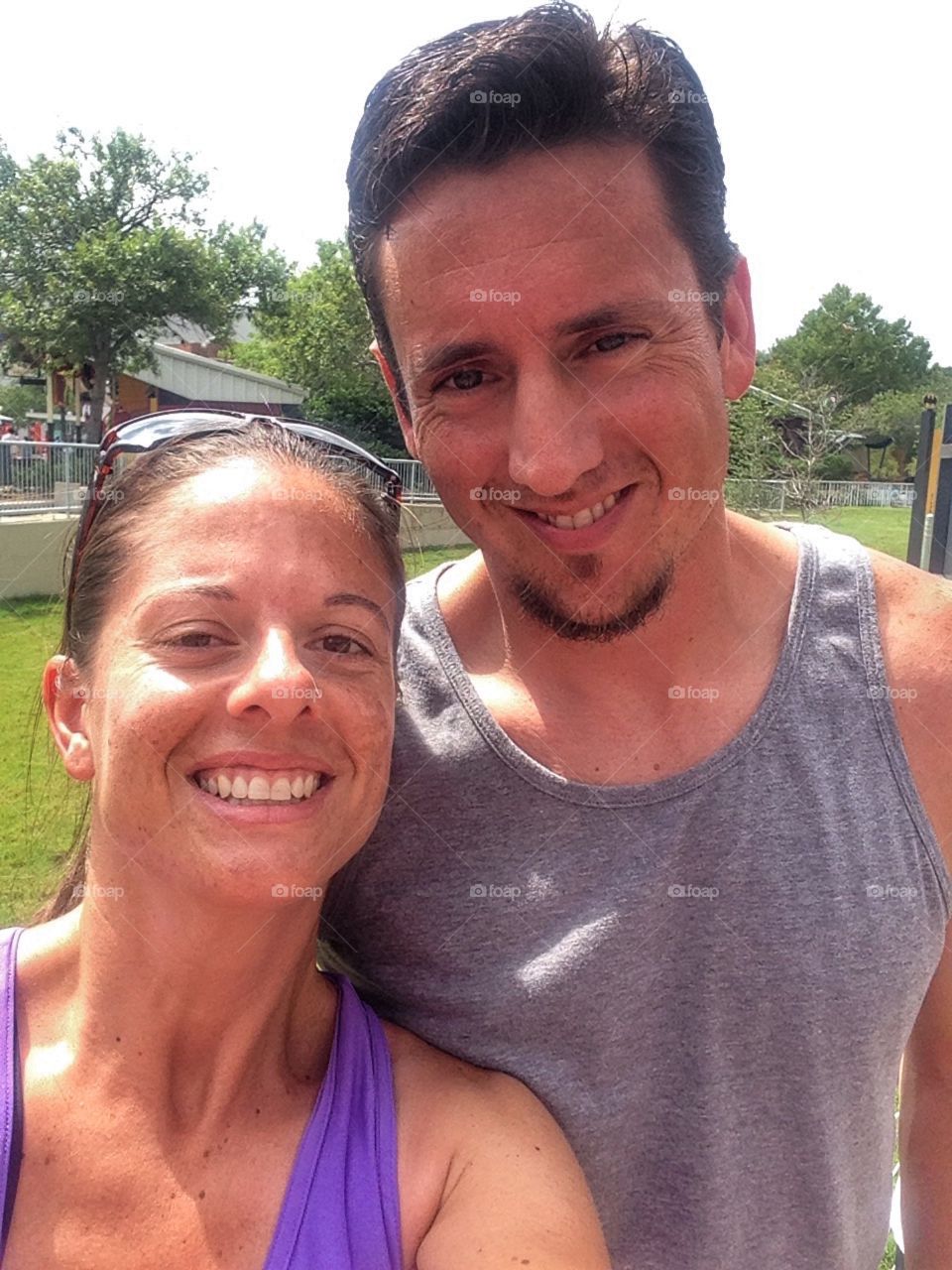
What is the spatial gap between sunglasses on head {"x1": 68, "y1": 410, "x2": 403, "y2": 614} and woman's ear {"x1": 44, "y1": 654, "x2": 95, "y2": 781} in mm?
147

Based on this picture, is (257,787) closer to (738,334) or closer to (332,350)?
(738,334)

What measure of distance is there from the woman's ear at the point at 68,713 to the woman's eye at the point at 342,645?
0.39 metres

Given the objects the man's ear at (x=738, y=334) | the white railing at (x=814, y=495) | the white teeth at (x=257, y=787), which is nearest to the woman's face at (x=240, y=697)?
the white teeth at (x=257, y=787)

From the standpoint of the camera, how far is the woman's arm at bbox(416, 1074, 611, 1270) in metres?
1.37

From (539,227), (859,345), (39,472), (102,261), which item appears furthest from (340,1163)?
(859,345)

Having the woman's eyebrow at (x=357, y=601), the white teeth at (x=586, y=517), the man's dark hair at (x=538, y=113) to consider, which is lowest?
the woman's eyebrow at (x=357, y=601)

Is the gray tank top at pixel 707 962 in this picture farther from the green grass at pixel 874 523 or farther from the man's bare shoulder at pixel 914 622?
the green grass at pixel 874 523

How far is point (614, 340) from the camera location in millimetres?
1711

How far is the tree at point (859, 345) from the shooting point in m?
53.3

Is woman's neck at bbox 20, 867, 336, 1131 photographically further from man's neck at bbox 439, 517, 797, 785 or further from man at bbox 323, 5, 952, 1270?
man's neck at bbox 439, 517, 797, 785

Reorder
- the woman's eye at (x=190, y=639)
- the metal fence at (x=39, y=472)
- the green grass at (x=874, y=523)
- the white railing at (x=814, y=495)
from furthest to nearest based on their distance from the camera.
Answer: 1. the green grass at (x=874, y=523)
2. the white railing at (x=814, y=495)
3. the metal fence at (x=39, y=472)
4. the woman's eye at (x=190, y=639)

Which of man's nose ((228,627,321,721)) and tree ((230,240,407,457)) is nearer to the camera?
man's nose ((228,627,321,721))

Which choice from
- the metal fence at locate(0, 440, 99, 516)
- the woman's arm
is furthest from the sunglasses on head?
the metal fence at locate(0, 440, 99, 516)

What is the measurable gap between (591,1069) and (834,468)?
2791 centimetres
